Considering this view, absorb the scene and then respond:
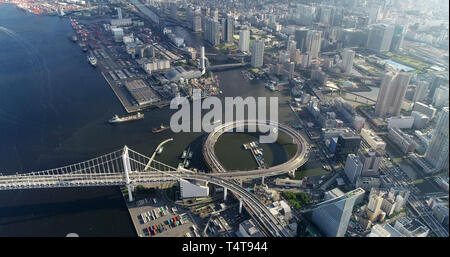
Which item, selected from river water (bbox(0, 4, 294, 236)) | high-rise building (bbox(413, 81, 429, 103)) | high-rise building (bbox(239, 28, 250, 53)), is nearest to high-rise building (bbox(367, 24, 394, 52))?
high-rise building (bbox(413, 81, 429, 103))

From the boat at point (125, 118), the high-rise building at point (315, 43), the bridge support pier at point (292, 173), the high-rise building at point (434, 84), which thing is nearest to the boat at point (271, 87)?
the high-rise building at point (315, 43)

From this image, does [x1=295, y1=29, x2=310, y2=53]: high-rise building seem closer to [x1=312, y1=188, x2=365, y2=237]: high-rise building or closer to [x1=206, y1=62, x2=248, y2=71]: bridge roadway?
[x1=206, y1=62, x2=248, y2=71]: bridge roadway

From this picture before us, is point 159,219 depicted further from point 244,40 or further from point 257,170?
point 244,40

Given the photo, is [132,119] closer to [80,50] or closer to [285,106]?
[285,106]

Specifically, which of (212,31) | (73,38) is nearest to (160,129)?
(212,31)

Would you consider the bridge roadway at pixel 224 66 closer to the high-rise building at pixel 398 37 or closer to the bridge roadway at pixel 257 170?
the bridge roadway at pixel 257 170

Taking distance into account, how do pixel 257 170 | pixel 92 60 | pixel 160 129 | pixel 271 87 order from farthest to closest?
1. pixel 92 60
2. pixel 271 87
3. pixel 160 129
4. pixel 257 170
